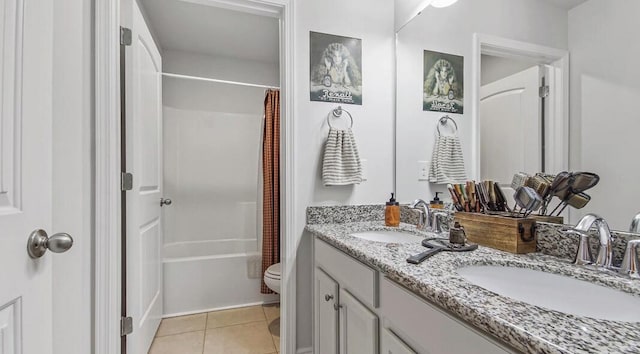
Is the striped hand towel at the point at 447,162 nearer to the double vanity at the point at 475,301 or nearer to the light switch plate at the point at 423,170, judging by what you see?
the light switch plate at the point at 423,170

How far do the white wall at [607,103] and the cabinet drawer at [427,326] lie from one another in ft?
1.91

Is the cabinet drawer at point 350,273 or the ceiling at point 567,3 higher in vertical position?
the ceiling at point 567,3

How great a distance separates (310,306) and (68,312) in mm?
1049

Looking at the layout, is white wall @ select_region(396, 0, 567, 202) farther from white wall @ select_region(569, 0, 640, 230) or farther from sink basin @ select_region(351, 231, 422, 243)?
sink basin @ select_region(351, 231, 422, 243)

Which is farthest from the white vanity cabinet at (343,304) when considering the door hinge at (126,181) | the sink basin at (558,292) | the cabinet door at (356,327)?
the door hinge at (126,181)

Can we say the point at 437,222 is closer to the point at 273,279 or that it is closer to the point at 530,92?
the point at 530,92

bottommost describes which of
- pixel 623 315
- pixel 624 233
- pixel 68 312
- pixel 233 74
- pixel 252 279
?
pixel 252 279

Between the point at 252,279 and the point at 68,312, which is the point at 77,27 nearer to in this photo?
the point at 68,312

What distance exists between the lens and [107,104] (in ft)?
4.22

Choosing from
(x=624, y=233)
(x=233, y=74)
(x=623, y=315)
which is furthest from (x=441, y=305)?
(x=233, y=74)

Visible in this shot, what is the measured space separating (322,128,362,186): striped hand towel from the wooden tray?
0.64 m

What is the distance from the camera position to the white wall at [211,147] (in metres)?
2.69

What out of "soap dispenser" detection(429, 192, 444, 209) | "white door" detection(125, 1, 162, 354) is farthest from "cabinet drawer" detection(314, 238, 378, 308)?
"white door" detection(125, 1, 162, 354)

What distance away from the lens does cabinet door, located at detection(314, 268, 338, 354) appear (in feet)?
3.98
